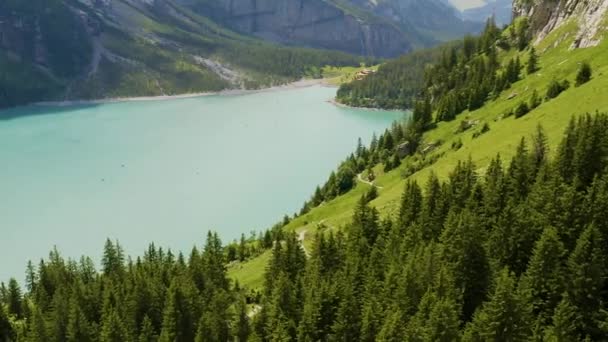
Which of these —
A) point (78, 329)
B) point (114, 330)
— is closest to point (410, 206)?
point (114, 330)

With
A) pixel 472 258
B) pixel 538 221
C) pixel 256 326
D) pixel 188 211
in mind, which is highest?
pixel 538 221

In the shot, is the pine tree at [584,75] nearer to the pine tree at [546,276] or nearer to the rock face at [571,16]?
the rock face at [571,16]

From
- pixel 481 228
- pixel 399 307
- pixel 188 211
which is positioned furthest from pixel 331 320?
pixel 188 211

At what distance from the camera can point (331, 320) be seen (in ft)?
171

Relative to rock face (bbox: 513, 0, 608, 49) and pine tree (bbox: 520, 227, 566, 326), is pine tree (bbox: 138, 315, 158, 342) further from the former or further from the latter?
rock face (bbox: 513, 0, 608, 49)

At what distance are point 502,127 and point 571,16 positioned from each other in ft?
142

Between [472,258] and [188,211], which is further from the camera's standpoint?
[188,211]

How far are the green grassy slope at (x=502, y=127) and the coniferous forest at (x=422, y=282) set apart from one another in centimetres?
684

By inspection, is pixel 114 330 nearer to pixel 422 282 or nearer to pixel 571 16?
pixel 422 282

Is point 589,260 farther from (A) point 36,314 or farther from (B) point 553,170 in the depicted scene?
(A) point 36,314

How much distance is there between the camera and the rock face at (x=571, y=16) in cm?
10894

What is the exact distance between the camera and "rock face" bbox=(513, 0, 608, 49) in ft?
357

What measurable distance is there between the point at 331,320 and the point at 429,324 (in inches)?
507

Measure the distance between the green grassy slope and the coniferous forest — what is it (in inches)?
269
